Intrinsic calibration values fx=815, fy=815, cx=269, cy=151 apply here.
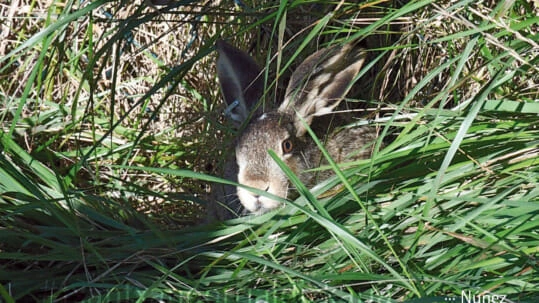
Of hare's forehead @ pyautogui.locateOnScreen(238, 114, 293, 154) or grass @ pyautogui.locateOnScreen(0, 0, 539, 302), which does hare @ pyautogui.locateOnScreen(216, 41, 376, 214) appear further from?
grass @ pyautogui.locateOnScreen(0, 0, 539, 302)

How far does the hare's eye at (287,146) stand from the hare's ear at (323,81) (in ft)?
0.27

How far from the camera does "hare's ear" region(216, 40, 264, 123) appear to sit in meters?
4.54

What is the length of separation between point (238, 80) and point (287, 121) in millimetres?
402

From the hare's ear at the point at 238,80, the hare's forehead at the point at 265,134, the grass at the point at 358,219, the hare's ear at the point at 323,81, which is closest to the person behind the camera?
the grass at the point at 358,219

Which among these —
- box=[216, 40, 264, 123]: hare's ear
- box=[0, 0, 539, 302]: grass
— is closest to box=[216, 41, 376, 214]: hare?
box=[216, 40, 264, 123]: hare's ear

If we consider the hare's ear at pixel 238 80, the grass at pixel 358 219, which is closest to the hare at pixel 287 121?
the hare's ear at pixel 238 80

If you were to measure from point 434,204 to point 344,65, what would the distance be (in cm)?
123

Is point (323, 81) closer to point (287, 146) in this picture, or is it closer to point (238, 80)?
point (287, 146)

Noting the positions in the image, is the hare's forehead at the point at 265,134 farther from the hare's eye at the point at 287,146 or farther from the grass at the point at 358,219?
the grass at the point at 358,219

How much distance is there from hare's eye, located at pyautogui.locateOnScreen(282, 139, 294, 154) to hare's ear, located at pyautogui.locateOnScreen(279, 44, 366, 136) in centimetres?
8

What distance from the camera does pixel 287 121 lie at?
14.6 ft

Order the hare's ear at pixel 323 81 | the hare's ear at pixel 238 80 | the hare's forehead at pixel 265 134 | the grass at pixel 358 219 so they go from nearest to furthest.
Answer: the grass at pixel 358 219, the hare's ear at pixel 323 81, the hare's forehead at pixel 265 134, the hare's ear at pixel 238 80

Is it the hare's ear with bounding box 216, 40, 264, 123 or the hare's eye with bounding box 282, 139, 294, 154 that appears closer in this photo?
the hare's eye with bounding box 282, 139, 294, 154

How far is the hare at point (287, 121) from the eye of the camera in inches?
160
